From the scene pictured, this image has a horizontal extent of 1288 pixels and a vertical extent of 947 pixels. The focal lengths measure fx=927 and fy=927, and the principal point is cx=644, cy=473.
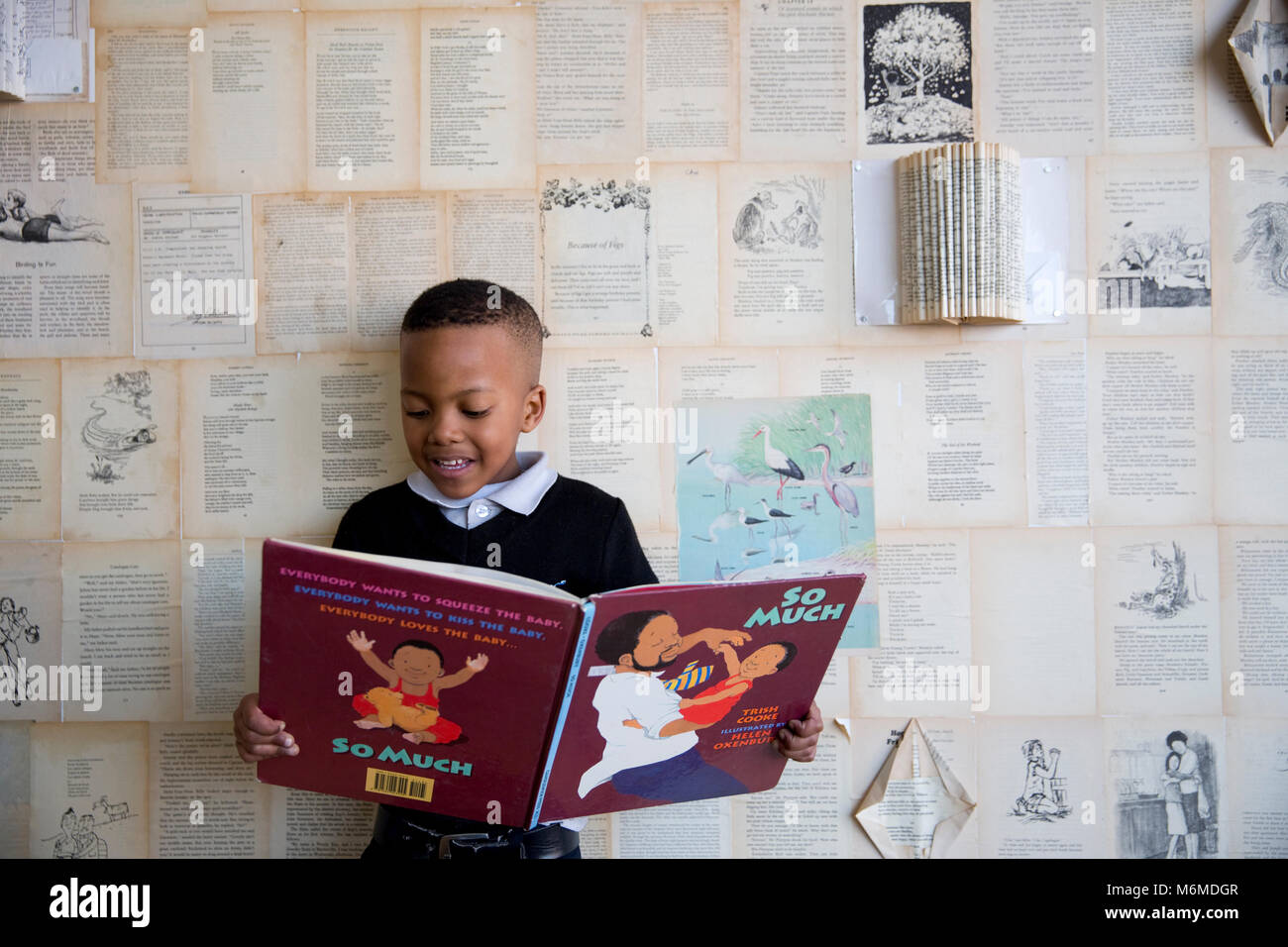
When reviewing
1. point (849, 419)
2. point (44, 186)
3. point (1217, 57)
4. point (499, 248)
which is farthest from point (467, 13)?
point (1217, 57)

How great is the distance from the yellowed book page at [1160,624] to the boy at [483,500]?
1.98ft

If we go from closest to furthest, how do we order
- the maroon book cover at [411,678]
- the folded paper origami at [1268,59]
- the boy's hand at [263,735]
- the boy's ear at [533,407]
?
the maroon book cover at [411,678], the boy's hand at [263,735], the boy's ear at [533,407], the folded paper origami at [1268,59]

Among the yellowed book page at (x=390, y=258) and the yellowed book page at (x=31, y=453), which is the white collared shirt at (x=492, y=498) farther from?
the yellowed book page at (x=31, y=453)

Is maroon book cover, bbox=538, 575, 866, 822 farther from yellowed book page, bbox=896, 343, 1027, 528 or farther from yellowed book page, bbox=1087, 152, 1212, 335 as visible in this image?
yellowed book page, bbox=1087, 152, 1212, 335

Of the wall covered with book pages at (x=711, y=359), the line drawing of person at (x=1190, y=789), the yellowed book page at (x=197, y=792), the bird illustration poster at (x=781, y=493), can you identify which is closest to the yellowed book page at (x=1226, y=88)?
the wall covered with book pages at (x=711, y=359)

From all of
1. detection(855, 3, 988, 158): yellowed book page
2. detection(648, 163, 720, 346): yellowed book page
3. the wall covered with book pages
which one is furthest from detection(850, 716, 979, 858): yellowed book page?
detection(855, 3, 988, 158): yellowed book page

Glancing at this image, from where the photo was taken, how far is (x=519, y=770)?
110 cm

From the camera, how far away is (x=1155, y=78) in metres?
1.49

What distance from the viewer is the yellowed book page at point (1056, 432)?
149 centimetres

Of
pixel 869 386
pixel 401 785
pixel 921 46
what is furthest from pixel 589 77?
pixel 401 785

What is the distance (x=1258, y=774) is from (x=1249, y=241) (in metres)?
0.85

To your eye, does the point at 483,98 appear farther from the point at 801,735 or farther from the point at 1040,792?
the point at 1040,792

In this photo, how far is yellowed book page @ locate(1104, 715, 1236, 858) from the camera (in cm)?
147

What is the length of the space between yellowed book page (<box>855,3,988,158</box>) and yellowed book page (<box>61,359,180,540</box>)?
1.22 meters
